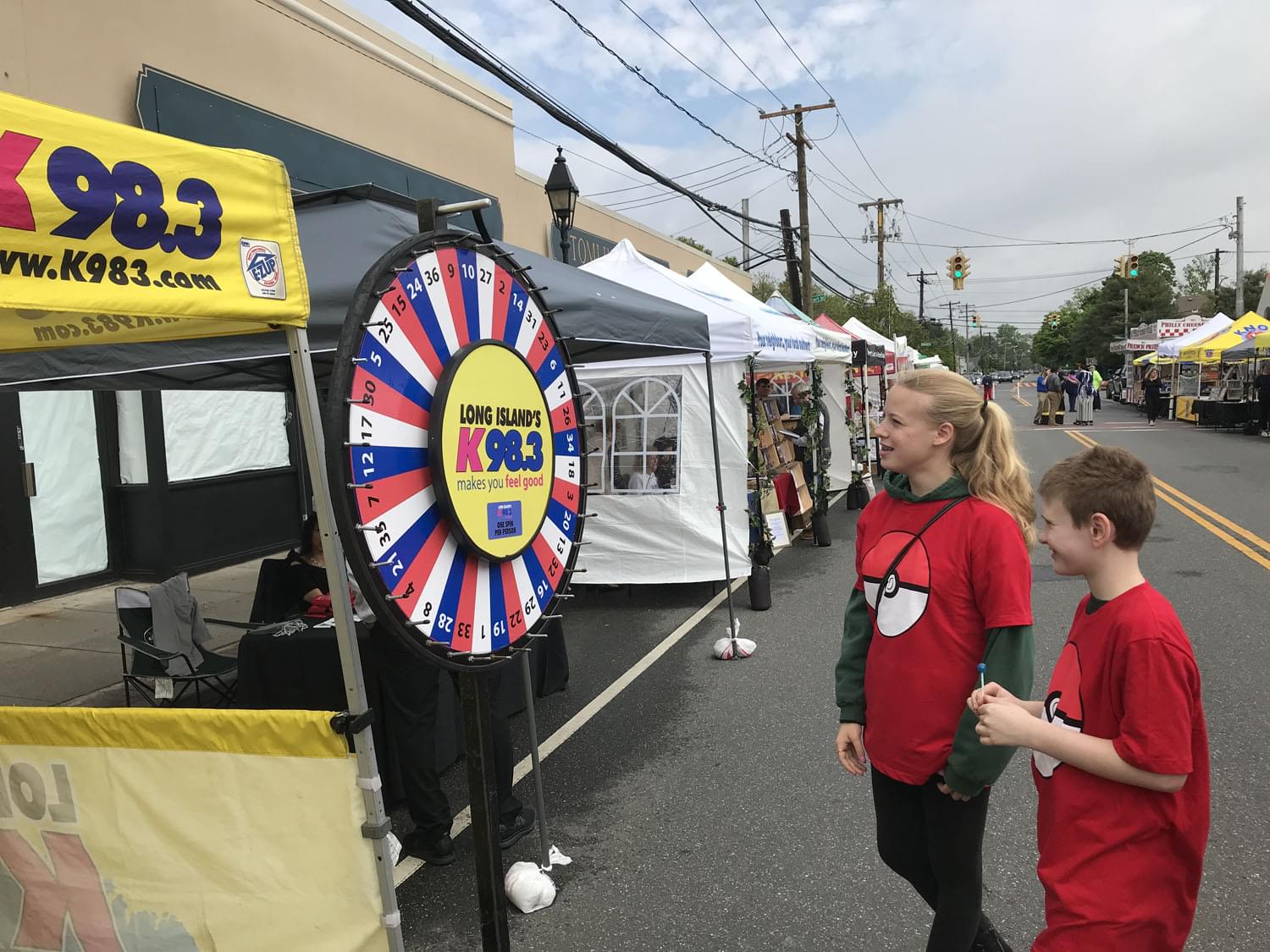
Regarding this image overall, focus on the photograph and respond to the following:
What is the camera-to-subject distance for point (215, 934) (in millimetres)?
2154

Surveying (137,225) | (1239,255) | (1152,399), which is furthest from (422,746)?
(1239,255)

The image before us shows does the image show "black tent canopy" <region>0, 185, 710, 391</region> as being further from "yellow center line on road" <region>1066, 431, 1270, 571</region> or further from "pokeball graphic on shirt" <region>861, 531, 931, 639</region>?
"yellow center line on road" <region>1066, 431, 1270, 571</region>

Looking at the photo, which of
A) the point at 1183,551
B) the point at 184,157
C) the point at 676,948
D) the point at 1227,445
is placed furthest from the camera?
the point at 1227,445

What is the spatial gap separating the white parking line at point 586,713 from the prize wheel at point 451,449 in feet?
4.42

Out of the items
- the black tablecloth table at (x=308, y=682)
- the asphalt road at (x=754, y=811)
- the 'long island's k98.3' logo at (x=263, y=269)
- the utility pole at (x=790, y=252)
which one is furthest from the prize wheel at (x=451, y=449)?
the utility pole at (x=790, y=252)

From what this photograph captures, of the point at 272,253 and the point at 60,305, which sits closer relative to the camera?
the point at 60,305

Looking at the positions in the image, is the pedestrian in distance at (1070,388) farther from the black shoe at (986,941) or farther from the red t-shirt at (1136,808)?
the red t-shirt at (1136,808)

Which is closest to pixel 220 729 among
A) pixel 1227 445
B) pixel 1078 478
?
pixel 1078 478

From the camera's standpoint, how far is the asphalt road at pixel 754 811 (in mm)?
3012

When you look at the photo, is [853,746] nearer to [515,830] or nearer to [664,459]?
[515,830]

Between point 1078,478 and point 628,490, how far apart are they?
6230 millimetres

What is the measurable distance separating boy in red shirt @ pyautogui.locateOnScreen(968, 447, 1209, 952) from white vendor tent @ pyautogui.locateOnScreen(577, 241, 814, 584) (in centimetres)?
580

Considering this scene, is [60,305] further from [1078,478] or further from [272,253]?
[1078,478]

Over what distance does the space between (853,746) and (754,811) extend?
1.74m
